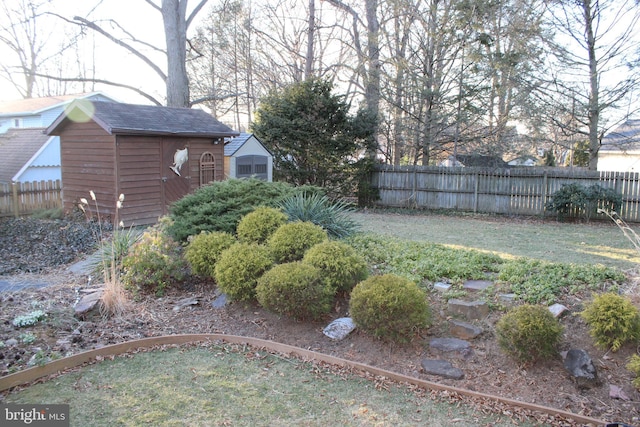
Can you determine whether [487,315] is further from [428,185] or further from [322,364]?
[428,185]

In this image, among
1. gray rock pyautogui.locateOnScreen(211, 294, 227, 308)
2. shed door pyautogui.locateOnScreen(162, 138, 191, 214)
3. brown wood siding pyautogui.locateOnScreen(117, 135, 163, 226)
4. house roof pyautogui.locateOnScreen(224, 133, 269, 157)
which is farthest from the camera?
house roof pyautogui.locateOnScreen(224, 133, 269, 157)

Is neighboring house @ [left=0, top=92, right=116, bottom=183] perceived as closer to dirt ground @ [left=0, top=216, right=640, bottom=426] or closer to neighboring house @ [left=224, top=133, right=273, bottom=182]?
neighboring house @ [left=224, top=133, right=273, bottom=182]

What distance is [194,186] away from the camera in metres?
11.5

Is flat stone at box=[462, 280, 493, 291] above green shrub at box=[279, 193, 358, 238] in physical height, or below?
below

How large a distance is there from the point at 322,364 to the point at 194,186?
8639 mm

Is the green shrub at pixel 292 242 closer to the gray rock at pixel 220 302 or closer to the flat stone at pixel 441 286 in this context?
the gray rock at pixel 220 302

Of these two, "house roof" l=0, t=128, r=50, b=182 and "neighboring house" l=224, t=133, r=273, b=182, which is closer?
"neighboring house" l=224, t=133, r=273, b=182

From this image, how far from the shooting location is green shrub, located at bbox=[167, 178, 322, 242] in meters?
6.22

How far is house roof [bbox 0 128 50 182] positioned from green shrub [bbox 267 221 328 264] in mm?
14193

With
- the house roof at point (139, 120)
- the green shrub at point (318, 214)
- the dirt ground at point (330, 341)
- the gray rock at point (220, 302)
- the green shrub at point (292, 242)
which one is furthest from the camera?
the house roof at point (139, 120)

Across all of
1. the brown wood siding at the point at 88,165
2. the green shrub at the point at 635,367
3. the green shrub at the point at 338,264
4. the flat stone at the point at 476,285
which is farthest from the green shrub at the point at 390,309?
the brown wood siding at the point at 88,165

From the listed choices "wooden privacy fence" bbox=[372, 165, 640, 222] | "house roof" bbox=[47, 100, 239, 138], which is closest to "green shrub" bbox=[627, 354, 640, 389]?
"house roof" bbox=[47, 100, 239, 138]

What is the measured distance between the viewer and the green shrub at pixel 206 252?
207 inches

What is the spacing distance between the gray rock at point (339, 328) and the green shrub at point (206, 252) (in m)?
1.69
